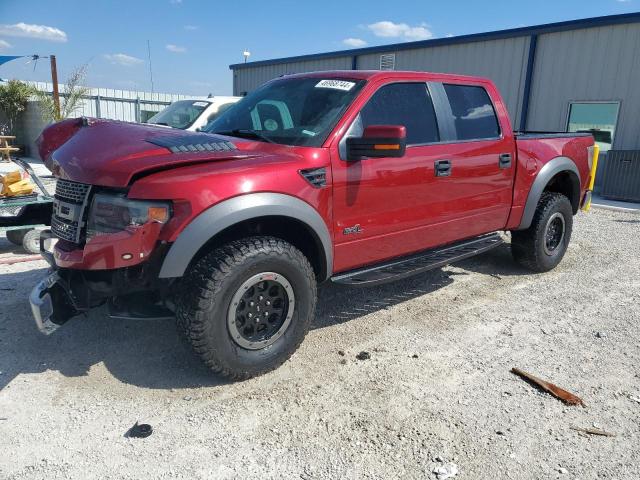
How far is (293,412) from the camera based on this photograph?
112 inches

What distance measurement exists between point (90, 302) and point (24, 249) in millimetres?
3453

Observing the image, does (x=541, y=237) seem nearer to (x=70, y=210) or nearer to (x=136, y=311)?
(x=136, y=311)

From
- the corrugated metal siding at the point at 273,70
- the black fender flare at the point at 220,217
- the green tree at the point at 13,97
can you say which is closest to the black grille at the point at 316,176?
the black fender flare at the point at 220,217

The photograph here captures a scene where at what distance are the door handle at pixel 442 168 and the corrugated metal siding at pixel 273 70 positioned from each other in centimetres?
1451

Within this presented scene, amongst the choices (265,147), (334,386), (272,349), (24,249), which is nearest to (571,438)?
(334,386)

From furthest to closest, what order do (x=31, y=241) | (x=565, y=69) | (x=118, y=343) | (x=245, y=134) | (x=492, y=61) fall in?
(x=492, y=61) → (x=565, y=69) → (x=31, y=241) → (x=245, y=134) → (x=118, y=343)

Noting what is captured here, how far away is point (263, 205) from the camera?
2.94m

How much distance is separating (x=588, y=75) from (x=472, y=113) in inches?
374

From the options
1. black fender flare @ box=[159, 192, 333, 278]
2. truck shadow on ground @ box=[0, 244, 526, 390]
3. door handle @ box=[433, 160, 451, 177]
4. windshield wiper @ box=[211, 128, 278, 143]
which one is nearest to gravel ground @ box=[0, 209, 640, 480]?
truck shadow on ground @ box=[0, 244, 526, 390]

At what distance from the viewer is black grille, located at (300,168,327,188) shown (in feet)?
10.5

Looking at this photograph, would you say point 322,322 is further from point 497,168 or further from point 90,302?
point 497,168

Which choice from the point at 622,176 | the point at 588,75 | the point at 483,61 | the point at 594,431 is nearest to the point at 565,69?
the point at 588,75

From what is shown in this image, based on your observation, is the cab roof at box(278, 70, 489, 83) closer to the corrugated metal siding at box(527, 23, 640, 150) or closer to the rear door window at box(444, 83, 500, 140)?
the rear door window at box(444, 83, 500, 140)

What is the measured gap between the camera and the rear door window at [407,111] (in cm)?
370
